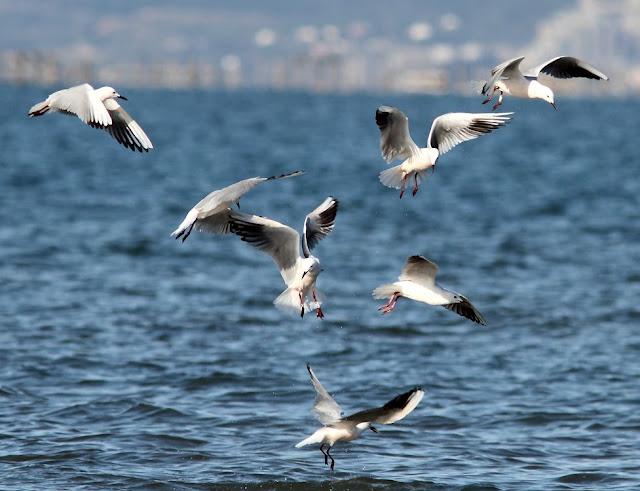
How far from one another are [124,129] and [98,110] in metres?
0.61

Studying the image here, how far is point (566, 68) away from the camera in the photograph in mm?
9875

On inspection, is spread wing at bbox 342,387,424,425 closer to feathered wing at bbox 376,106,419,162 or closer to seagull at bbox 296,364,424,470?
seagull at bbox 296,364,424,470

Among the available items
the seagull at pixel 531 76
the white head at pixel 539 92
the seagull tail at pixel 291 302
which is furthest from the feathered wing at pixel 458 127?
the seagull tail at pixel 291 302

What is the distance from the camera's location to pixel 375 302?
1745 cm

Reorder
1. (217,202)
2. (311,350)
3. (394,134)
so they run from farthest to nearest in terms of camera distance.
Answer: (311,350), (394,134), (217,202)

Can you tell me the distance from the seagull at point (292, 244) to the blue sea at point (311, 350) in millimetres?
1862

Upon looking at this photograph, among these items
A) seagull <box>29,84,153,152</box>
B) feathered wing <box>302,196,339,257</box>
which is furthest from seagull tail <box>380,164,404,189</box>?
seagull <box>29,84,153,152</box>

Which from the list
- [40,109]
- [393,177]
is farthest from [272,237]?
[40,109]

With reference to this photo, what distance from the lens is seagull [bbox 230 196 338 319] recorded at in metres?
8.59

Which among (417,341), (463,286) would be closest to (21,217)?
(463,286)

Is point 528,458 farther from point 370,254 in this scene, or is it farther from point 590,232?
point 590,232

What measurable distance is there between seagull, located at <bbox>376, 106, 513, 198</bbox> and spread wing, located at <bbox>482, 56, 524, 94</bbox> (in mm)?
217

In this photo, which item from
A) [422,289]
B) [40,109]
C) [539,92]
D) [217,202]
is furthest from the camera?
[539,92]

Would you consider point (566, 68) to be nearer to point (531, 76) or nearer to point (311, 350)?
point (531, 76)
